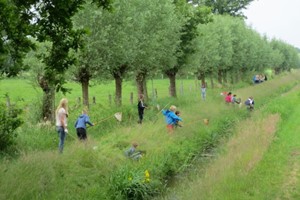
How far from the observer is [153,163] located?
48.2ft

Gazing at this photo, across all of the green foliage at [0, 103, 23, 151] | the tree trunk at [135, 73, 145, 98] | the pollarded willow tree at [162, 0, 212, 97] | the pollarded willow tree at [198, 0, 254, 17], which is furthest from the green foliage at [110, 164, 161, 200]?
the pollarded willow tree at [198, 0, 254, 17]

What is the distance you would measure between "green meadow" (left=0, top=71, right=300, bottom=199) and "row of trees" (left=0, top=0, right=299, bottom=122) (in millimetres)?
2503

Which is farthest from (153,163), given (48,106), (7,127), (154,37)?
(154,37)

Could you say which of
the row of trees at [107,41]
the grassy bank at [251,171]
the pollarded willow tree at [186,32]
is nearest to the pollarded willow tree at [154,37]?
the row of trees at [107,41]

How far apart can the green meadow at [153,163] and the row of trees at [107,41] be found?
8.21 ft

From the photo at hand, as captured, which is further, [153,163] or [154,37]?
[154,37]

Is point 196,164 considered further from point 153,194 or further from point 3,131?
point 3,131

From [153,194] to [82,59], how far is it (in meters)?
9.42

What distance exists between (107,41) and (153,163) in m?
8.16

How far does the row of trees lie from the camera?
A: 8594 mm

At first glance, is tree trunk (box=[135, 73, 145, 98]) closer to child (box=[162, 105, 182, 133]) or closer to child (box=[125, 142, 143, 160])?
child (box=[162, 105, 182, 133])

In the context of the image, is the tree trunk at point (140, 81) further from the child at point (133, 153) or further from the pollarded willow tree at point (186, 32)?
the child at point (133, 153)

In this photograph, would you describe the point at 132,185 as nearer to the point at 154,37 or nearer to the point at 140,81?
the point at 154,37

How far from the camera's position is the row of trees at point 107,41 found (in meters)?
8.59
